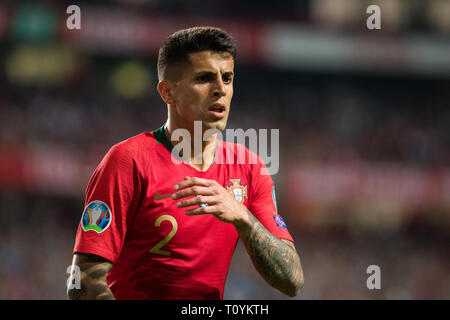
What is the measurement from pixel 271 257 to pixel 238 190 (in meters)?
0.44

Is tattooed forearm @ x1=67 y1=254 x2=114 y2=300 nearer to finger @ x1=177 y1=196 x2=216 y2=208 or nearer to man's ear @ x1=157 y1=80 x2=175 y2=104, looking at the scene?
finger @ x1=177 y1=196 x2=216 y2=208

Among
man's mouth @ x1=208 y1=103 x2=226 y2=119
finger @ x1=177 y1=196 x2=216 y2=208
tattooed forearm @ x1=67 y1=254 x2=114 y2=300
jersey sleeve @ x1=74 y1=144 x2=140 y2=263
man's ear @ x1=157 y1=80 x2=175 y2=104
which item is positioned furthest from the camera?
man's ear @ x1=157 y1=80 x2=175 y2=104

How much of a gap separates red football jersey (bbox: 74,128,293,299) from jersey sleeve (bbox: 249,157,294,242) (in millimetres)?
202

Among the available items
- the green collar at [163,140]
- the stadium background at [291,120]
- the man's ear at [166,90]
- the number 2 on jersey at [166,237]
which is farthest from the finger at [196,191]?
the stadium background at [291,120]

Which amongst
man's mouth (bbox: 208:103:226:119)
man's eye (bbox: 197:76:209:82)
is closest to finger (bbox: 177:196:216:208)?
man's mouth (bbox: 208:103:226:119)

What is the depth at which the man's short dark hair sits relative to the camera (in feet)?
9.44

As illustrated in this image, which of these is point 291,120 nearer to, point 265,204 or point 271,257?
point 265,204

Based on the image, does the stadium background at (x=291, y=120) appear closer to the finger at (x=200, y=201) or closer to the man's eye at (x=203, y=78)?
the man's eye at (x=203, y=78)

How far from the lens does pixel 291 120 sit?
61.4 feet

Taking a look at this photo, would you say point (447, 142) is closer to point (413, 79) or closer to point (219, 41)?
point (413, 79)

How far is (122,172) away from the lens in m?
2.72

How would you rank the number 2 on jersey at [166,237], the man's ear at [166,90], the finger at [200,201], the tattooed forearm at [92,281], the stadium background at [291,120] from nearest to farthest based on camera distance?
the finger at [200,201]
the tattooed forearm at [92,281]
the number 2 on jersey at [166,237]
the man's ear at [166,90]
the stadium background at [291,120]

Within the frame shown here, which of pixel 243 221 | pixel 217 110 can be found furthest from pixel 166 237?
pixel 217 110

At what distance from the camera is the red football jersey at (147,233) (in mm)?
2664
